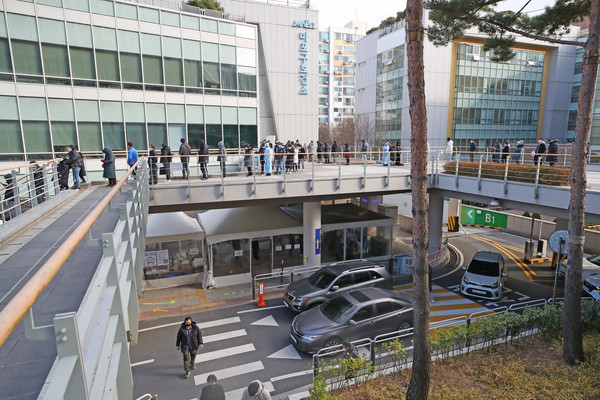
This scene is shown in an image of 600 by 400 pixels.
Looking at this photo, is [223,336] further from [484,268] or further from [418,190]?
[484,268]

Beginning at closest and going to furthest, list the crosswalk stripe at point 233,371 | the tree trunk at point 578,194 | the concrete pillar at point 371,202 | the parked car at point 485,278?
the tree trunk at point 578,194
the crosswalk stripe at point 233,371
the parked car at point 485,278
the concrete pillar at point 371,202

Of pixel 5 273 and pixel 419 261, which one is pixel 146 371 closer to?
pixel 5 273

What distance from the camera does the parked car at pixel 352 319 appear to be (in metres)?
10.8

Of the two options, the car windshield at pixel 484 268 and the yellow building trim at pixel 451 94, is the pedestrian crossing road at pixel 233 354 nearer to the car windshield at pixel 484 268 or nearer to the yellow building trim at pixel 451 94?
the car windshield at pixel 484 268

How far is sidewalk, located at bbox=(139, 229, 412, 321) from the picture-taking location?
14883 millimetres

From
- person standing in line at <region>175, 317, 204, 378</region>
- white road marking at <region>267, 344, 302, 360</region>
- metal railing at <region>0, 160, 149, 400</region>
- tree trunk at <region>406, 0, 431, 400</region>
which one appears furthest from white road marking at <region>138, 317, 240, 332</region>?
metal railing at <region>0, 160, 149, 400</region>

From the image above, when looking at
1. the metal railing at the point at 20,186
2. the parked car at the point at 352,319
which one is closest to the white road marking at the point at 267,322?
the parked car at the point at 352,319

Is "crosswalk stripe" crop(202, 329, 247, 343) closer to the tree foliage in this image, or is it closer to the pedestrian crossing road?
the pedestrian crossing road

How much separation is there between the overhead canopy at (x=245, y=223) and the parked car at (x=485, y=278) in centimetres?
823

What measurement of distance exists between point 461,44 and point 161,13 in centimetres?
3406

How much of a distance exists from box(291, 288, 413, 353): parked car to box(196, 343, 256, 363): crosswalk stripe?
1.58 m

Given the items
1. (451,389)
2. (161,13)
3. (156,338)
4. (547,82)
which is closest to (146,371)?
(156,338)

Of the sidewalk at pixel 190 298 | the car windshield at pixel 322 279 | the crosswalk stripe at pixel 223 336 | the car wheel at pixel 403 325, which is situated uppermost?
the car windshield at pixel 322 279

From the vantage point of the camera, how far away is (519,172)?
1471cm
